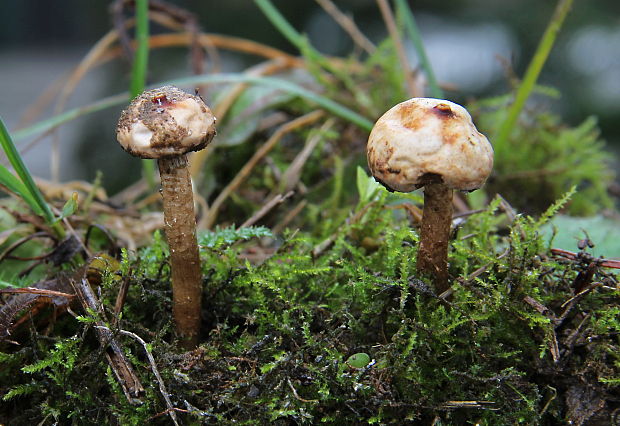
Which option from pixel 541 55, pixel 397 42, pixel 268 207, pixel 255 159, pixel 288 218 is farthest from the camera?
pixel 397 42

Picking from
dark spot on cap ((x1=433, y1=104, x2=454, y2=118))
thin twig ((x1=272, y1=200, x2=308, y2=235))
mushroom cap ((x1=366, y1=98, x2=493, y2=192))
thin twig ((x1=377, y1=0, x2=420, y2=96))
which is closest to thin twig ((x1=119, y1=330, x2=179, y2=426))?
mushroom cap ((x1=366, y1=98, x2=493, y2=192))

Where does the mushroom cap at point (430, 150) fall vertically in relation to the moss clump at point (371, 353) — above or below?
above

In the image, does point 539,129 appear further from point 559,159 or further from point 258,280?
point 258,280

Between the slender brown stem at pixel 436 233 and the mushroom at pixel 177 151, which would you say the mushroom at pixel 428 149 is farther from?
the mushroom at pixel 177 151

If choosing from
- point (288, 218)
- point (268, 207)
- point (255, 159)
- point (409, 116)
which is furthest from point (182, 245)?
point (255, 159)

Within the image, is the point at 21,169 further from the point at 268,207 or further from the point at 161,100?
the point at 268,207

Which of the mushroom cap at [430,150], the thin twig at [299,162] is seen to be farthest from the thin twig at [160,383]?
the thin twig at [299,162]

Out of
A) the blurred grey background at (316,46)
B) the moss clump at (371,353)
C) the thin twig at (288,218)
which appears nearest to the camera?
the moss clump at (371,353)
